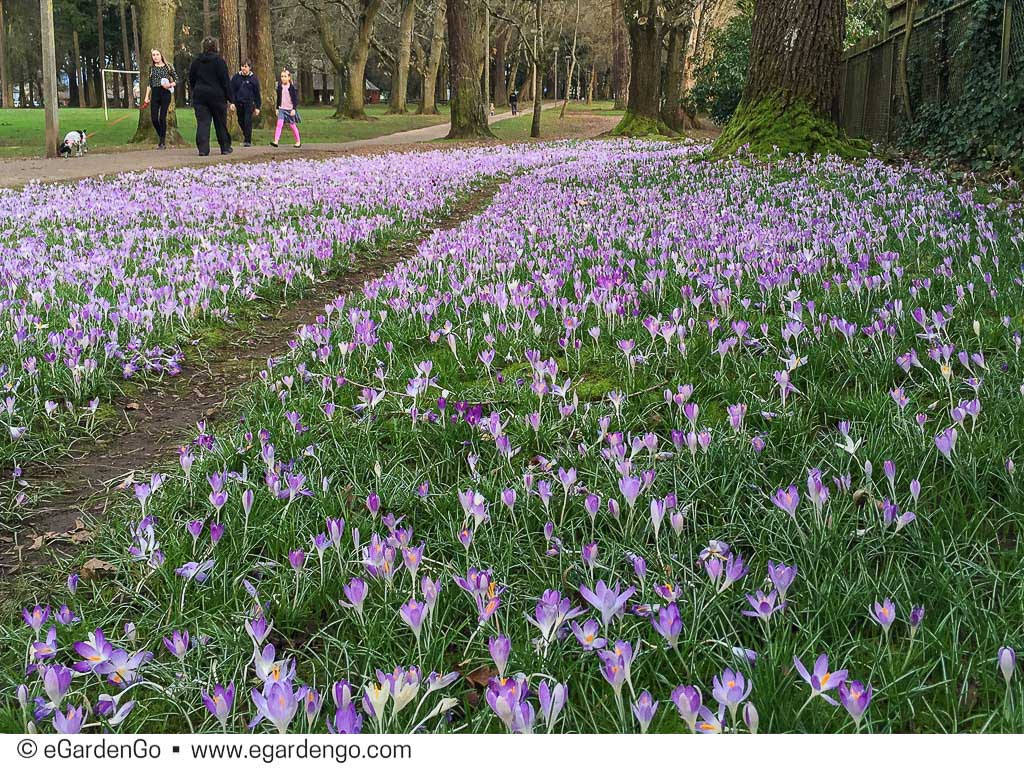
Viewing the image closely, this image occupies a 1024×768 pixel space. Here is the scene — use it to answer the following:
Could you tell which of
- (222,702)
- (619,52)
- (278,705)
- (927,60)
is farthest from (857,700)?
(619,52)

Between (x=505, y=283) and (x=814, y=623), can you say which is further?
(x=505, y=283)

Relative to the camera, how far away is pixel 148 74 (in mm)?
20125

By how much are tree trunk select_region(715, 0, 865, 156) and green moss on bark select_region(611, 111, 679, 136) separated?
13.7 metres

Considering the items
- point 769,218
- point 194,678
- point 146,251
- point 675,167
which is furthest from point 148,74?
point 194,678

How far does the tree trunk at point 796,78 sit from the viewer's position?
37.5ft

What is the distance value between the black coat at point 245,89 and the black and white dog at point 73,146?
3569mm

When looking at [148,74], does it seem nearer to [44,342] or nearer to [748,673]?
[44,342]

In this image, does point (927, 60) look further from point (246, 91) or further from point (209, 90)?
point (246, 91)

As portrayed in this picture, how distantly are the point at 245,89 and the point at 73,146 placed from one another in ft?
13.7

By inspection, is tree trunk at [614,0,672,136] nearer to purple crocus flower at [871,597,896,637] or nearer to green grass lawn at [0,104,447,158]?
green grass lawn at [0,104,447,158]

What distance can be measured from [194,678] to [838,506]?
155 cm

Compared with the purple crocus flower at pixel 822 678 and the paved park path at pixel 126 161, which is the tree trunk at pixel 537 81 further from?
the purple crocus flower at pixel 822 678

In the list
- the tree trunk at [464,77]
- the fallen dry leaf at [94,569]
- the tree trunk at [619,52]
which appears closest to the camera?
the fallen dry leaf at [94,569]

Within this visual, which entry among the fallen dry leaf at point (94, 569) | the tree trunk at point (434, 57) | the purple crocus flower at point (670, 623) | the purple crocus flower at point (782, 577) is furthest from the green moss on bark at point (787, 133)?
the tree trunk at point (434, 57)
